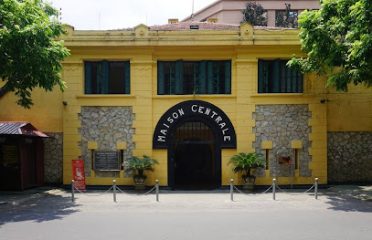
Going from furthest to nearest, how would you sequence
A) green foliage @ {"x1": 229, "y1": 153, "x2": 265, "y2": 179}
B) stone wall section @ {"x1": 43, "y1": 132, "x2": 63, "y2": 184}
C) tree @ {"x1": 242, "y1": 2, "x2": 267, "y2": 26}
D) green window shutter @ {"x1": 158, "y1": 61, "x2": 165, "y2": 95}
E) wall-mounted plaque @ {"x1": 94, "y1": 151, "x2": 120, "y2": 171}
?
tree @ {"x1": 242, "y1": 2, "x2": 267, "y2": 26}, stone wall section @ {"x1": 43, "y1": 132, "x2": 63, "y2": 184}, green window shutter @ {"x1": 158, "y1": 61, "x2": 165, "y2": 95}, wall-mounted plaque @ {"x1": 94, "y1": 151, "x2": 120, "y2": 171}, green foliage @ {"x1": 229, "y1": 153, "x2": 265, "y2": 179}

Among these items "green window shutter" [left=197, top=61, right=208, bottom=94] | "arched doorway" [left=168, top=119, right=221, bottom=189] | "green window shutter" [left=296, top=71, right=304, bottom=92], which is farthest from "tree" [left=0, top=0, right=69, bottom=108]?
"green window shutter" [left=296, top=71, right=304, bottom=92]

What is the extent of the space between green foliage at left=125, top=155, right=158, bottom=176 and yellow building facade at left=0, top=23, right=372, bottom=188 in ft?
1.74

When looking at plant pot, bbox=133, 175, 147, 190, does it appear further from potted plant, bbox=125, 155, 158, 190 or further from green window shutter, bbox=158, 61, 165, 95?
green window shutter, bbox=158, 61, 165, 95

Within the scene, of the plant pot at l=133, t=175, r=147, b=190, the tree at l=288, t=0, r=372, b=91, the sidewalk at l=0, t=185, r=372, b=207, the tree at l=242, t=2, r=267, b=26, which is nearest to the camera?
the tree at l=288, t=0, r=372, b=91

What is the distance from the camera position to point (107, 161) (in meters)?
21.7

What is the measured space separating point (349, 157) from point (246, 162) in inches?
220

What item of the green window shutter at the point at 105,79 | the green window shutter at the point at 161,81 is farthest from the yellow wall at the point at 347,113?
the green window shutter at the point at 105,79

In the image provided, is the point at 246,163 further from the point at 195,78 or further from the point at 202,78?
the point at 195,78

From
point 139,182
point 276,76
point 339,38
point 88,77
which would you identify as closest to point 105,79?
point 88,77

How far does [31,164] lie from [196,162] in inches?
375

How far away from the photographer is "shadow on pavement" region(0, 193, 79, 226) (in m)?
13.8

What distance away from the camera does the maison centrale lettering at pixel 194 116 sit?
21.6m

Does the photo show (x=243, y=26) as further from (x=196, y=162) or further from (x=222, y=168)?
(x=196, y=162)

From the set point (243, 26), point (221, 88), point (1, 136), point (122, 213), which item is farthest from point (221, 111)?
point (1, 136)
